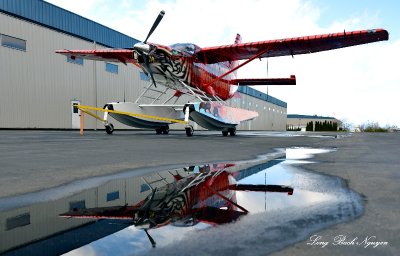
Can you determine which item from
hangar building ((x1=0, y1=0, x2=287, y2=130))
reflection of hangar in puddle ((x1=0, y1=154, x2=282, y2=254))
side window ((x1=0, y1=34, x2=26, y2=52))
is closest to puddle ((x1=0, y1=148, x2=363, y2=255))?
reflection of hangar in puddle ((x1=0, y1=154, x2=282, y2=254))

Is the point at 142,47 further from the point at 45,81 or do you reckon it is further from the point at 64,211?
the point at 45,81

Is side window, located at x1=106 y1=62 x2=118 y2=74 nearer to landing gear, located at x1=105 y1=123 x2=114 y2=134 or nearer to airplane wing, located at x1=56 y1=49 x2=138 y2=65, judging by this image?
airplane wing, located at x1=56 y1=49 x2=138 y2=65

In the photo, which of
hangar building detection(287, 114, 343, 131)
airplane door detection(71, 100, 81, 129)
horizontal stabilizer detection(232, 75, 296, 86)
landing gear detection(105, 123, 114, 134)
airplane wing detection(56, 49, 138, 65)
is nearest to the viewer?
landing gear detection(105, 123, 114, 134)

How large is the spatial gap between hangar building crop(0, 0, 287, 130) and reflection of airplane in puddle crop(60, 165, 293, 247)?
43.1 feet

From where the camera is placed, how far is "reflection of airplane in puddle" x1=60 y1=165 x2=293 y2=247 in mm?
1794

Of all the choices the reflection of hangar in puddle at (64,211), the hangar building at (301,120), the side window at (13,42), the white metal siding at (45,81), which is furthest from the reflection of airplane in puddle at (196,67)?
the hangar building at (301,120)

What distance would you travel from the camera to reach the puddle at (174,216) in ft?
4.56

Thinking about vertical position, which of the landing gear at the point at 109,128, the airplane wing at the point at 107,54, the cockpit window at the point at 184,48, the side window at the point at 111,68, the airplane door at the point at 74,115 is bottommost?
the landing gear at the point at 109,128

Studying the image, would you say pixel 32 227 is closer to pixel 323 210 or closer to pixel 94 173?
pixel 323 210

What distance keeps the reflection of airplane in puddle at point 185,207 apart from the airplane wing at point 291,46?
1192cm

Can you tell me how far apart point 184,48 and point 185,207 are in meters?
13.0

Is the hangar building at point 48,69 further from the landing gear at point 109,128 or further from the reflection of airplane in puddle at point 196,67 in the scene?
the landing gear at point 109,128

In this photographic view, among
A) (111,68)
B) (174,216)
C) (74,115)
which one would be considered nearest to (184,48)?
(74,115)

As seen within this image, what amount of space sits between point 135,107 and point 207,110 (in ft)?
11.9
